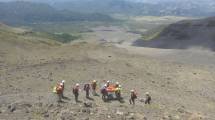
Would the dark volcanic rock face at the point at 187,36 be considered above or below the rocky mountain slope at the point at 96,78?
above

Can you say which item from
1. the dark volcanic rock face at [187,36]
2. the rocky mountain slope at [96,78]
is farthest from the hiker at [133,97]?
the dark volcanic rock face at [187,36]

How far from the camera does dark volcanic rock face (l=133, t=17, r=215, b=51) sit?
3011 inches

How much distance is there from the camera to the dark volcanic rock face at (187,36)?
76.5 metres

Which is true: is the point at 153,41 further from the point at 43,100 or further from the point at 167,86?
the point at 43,100

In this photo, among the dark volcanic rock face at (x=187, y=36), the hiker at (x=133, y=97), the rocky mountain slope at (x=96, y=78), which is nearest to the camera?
the rocky mountain slope at (x=96, y=78)

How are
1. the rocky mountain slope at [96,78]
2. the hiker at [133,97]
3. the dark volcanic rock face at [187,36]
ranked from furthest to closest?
the dark volcanic rock face at [187,36] < the hiker at [133,97] < the rocky mountain slope at [96,78]

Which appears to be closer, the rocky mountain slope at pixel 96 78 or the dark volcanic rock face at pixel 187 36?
the rocky mountain slope at pixel 96 78

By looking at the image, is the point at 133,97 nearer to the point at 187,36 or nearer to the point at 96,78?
the point at 96,78

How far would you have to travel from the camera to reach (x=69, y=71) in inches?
1543

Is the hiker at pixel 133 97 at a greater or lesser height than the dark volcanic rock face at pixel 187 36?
lesser

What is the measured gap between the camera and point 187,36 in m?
82.2

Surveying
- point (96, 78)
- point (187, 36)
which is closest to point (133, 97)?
point (96, 78)

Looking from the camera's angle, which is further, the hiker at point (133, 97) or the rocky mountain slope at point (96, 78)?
the hiker at point (133, 97)

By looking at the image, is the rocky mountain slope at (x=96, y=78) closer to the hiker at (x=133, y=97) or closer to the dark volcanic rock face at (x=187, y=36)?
the hiker at (x=133, y=97)
